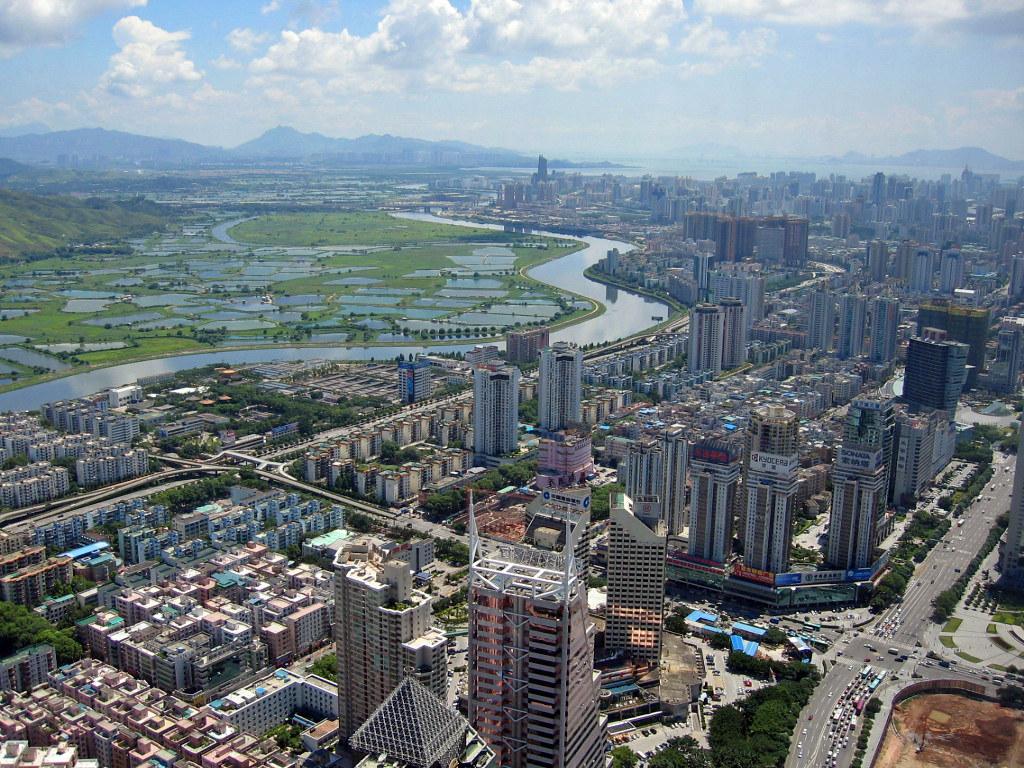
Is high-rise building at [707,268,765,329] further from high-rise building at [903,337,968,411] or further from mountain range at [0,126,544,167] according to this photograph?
mountain range at [0,126,544,167]

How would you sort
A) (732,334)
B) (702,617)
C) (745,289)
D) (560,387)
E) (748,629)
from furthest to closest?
(745,289)
(732,334)
(560,387)
(702,617)
(748,629)

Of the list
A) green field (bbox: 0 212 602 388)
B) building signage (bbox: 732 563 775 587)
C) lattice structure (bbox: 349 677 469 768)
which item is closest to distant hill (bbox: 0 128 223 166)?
green field (bbox: 0 212 602 388)

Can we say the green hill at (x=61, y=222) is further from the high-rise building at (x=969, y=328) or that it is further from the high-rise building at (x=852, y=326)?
the high-rise building at (x=969, y=328)

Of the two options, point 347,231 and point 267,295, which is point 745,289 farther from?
point 347,231

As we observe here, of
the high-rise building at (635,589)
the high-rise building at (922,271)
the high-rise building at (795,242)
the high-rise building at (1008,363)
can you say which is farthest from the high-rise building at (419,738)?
the high-rise building at (795,242)

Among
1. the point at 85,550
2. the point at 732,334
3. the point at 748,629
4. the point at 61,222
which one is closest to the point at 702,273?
the point at 732,334
